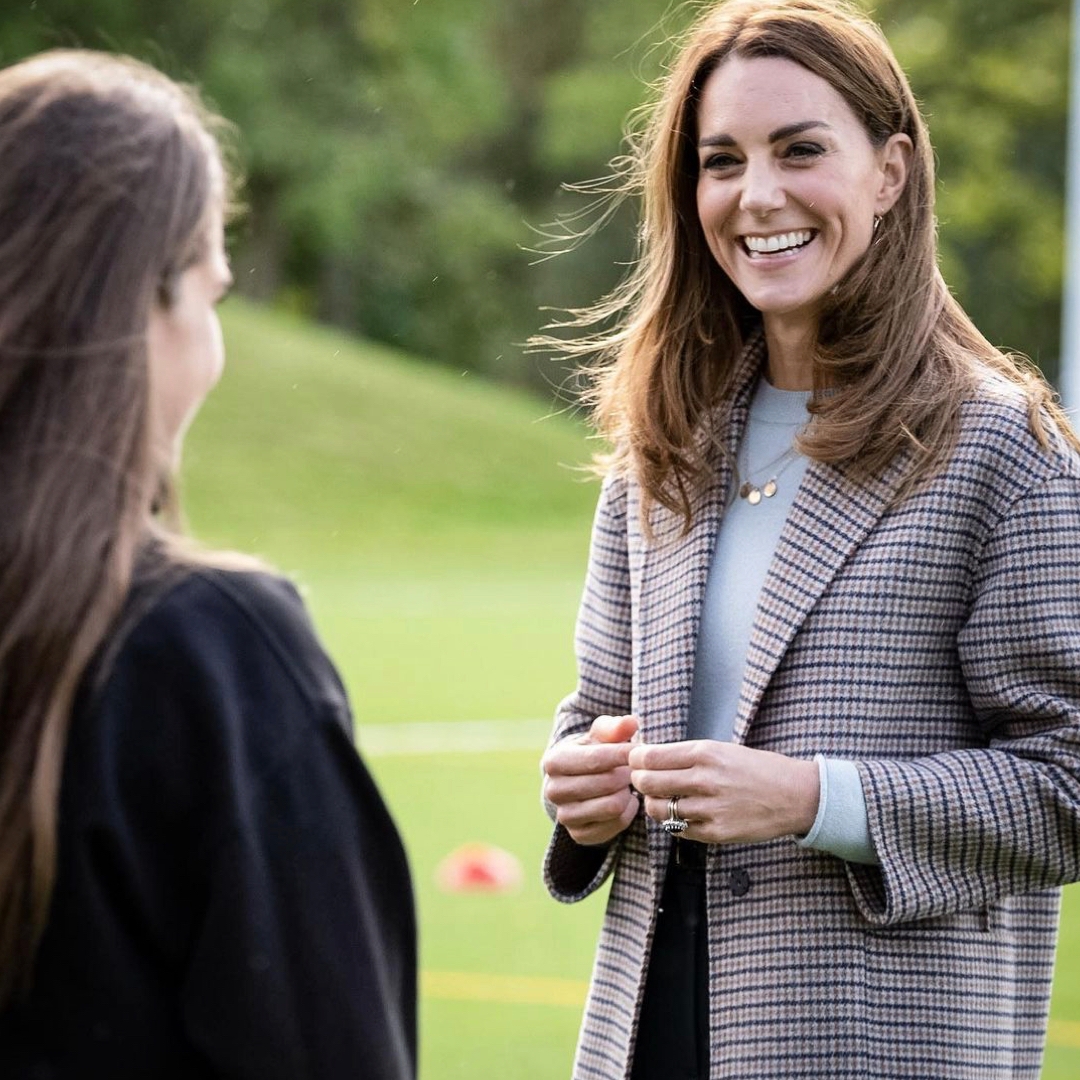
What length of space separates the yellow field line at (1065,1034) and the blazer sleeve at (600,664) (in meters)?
3.79

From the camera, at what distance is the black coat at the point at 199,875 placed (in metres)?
1.65

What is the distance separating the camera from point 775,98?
259 centimetres

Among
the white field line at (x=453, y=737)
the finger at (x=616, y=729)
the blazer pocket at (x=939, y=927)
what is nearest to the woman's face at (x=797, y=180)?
the finger at (x=616, y=729)

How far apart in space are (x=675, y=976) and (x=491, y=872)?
5758 millimetres

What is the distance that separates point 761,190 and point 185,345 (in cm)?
112

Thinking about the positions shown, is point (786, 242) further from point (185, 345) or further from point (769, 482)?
point (185, 345)

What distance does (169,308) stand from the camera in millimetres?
1739

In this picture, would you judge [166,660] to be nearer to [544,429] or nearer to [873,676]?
[873,676]

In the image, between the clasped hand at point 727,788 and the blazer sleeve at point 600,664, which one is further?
the blazer sleeve at point 600,664

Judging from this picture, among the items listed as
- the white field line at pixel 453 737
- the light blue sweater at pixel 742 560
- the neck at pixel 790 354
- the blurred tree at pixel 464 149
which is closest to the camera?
the light blue sweater at pixel 742 560

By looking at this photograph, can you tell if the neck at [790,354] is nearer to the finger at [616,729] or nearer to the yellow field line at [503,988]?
the finger at [616,729]

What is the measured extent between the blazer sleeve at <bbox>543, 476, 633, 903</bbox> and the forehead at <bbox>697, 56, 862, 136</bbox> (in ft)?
1.93

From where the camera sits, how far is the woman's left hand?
7.55ft

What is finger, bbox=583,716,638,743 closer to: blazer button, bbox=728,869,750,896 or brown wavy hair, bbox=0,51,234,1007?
blazer button, bbox=728,869,750,896
